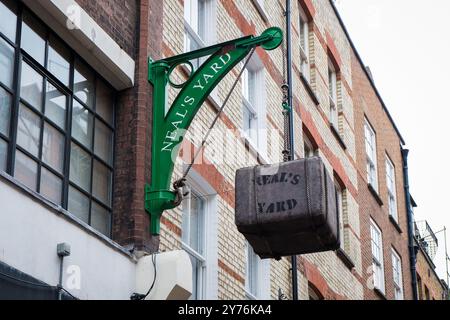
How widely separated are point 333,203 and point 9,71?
11.4ft

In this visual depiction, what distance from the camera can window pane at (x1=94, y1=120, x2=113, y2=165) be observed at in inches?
423

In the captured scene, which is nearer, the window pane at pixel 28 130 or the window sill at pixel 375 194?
the window pane at pixel 28 130

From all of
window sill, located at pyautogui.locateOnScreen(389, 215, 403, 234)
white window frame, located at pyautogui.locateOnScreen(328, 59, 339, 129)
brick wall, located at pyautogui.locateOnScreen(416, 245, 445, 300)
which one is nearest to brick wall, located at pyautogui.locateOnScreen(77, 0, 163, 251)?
white window frame, located at pyautogui.locateOnScreen(328, 59, 339, 129)

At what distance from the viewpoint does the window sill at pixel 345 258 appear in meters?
19.5

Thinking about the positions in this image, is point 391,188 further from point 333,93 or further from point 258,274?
point 258,274

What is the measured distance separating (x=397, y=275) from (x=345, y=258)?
18.5ft

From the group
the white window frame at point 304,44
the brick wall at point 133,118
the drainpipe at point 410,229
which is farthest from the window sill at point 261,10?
the drainpipe at point 410,229

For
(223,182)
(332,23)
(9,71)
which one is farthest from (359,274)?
(9,71)

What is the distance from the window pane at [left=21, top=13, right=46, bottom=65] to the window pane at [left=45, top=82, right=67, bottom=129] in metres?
0.33

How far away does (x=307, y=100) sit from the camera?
63.4 feet

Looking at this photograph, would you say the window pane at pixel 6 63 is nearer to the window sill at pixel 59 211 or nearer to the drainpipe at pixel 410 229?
the window sill at pixel 59 211

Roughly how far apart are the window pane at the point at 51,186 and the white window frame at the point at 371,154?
1515 centimetres

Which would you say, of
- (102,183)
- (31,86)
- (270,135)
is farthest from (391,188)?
(31,86)
